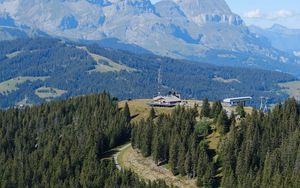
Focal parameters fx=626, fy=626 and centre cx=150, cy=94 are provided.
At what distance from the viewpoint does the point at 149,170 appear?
156m

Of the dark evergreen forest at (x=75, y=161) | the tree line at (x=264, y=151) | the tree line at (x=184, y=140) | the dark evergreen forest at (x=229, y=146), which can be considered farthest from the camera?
the dark evergreen forest at (x=75, y=161)

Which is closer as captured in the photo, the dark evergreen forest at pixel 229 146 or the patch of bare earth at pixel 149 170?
the dark evergreen forest at pixel 229 146

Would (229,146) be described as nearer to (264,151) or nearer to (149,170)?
(264,151)

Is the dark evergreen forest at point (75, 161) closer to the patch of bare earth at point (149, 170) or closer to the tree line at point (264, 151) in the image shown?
the patch of bare earth at point (149, 170)

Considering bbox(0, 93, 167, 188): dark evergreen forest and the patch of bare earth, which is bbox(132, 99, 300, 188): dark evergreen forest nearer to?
the patch of bare earth

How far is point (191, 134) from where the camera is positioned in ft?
528

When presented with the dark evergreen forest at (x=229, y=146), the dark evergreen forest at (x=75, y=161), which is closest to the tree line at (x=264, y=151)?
the dark evergreen forest at (x=229, y=146)

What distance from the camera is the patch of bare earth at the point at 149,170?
5802 inches

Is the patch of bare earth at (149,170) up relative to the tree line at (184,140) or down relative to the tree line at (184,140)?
down

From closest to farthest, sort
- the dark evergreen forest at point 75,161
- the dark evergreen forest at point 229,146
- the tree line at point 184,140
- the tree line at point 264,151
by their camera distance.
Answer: the tree line at point 264,151
the dark evergreen forest at point 229,146
the tree line at point 184,140
the dark evergreen forest at point 75,161

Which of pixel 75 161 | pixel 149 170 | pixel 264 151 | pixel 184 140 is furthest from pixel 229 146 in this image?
pixel 75 161

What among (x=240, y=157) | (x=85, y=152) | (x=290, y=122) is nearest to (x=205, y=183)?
(x=240, y=157)

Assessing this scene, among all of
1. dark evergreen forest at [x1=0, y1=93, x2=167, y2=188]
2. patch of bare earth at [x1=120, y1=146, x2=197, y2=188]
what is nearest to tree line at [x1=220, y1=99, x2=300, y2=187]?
patch of bare earth at [x1=120, y1=146, x2=197, y2=188]

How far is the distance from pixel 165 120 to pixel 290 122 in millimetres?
36477
